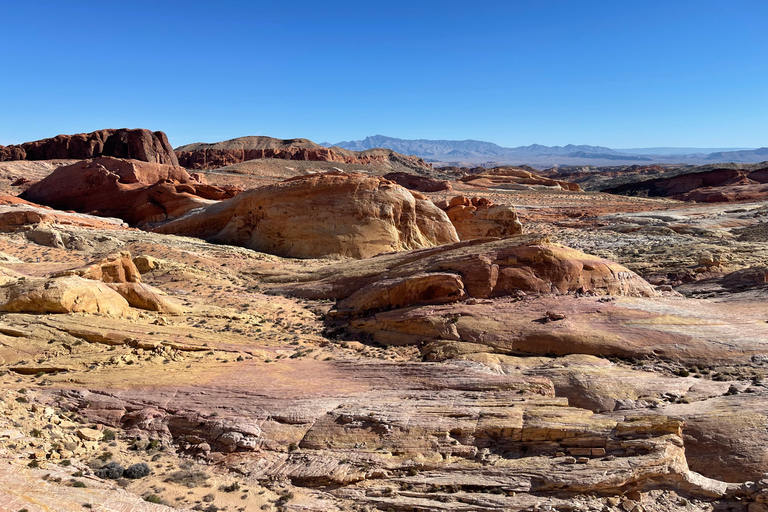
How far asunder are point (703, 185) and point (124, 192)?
93.7m

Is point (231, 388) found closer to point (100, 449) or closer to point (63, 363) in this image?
point (100, 449)

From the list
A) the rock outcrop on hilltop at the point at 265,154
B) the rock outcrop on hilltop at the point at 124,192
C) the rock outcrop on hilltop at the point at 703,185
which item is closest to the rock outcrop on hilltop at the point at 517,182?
the rock outcrop on hilltop at the point at 703,185

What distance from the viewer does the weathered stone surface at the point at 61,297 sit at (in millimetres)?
12977

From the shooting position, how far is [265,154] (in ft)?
406

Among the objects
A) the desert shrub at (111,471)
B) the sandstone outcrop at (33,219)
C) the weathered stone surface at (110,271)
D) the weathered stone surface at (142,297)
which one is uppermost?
the sandstone outcrop at (33,219)

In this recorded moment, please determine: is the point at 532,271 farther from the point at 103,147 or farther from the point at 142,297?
the point at 103,147

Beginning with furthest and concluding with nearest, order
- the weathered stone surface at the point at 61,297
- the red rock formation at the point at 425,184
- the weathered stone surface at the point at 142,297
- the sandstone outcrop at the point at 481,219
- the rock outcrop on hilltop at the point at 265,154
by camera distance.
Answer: the rock outcrop on hilltop at the point at 265,154, the red rock formation at the point at 425,184, the sandstone outcrop at the point at 481,219, the weathered stone surface at the point at 142,297, the weathered stone surface at the point at 61,297

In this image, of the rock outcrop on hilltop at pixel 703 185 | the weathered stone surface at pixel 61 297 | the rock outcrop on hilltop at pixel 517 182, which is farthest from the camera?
the rock outcrop on hilltop at pixel 517 182

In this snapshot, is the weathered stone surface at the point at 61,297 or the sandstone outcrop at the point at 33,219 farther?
the sandstone outcrop at the point at 33,219

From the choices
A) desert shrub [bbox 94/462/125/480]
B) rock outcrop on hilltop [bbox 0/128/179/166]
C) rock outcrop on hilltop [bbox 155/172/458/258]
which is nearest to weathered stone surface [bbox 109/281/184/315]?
desert shrub [bbox 94/462/125/480]

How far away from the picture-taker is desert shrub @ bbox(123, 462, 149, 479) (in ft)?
29.9

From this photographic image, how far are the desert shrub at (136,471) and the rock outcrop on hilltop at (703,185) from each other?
7765 centimetres

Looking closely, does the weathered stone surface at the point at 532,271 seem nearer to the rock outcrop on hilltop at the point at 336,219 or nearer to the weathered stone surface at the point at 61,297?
the rock outcrop on hilltop at the point at 336,219

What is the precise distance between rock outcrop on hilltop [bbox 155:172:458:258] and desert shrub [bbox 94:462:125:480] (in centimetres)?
1758
